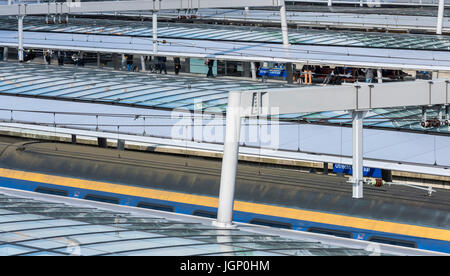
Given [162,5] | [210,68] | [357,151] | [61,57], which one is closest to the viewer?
[357,151]

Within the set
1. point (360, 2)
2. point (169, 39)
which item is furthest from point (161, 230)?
point (360, 2)

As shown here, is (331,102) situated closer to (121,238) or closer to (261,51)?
(121,238)

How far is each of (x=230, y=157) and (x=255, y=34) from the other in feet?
100

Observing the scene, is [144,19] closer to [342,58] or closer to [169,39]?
[169,39]

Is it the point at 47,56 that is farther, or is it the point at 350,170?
the point at 47,56

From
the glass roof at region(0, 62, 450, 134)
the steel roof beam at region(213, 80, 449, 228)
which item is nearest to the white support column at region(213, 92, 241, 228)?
the steel roof beam at region(213, 80, 449, 228)

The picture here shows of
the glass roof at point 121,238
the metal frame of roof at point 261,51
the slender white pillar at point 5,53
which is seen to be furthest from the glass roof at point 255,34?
the glass roof at point 121,238

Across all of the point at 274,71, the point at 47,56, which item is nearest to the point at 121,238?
the point at 274,71

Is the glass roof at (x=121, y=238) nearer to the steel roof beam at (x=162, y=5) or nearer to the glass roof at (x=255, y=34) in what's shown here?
the steel roof beam at (x=162, y=5)

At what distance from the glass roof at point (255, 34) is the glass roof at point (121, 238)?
86.9 feet

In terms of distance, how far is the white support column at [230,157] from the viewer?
14.9 m

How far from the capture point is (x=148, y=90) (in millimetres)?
32219

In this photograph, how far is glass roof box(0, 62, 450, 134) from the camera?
26.9 m

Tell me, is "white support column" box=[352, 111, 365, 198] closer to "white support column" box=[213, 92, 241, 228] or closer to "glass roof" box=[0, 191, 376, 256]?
"glass roof" box=[0, 191, 376, 256]
